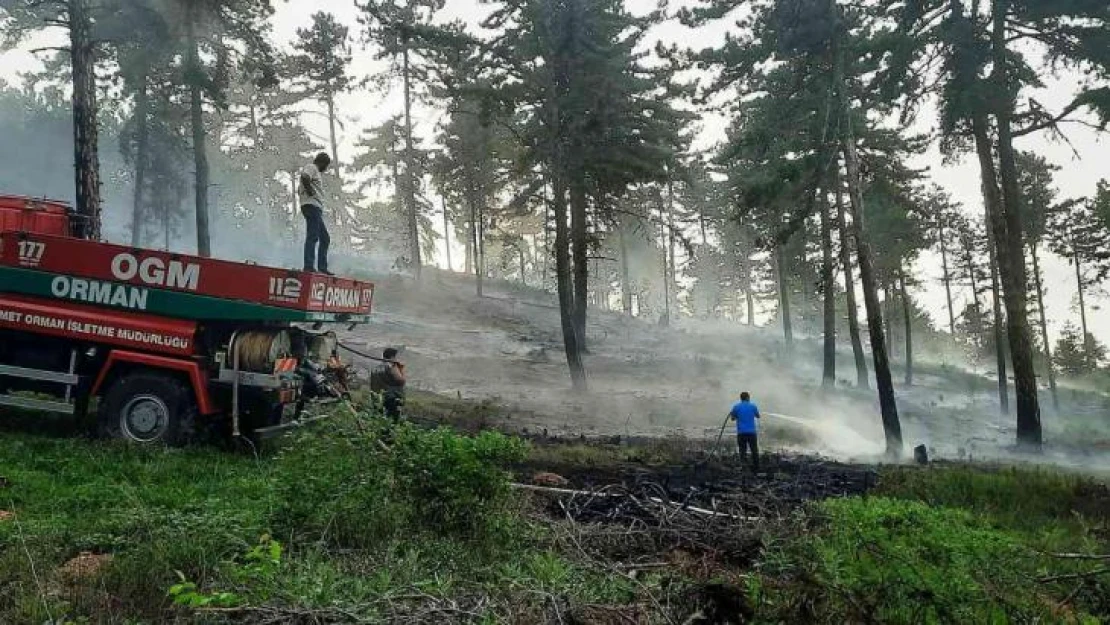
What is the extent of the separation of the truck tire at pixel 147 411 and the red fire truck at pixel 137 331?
13 millimetres

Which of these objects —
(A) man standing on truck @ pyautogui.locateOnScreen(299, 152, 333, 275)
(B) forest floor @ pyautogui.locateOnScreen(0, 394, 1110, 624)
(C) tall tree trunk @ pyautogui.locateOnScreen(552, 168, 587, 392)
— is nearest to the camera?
(B) forest floor @ pyautogui.locateOnScreen(0, 394, 1110, 624)

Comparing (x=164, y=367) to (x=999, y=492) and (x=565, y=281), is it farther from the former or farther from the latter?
(x=565, y=281)

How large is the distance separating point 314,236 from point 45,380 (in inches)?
152

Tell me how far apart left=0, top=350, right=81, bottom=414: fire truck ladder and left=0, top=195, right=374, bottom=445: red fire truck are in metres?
0.01

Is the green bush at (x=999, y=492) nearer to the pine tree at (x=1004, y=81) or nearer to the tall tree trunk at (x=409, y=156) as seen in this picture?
the pine tree at (x=1004, y=81)

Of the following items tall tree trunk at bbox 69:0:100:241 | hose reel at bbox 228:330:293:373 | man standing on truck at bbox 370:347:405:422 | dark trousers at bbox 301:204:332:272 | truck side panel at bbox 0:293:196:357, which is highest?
tall tree trunk at bbox 69:0:100:241

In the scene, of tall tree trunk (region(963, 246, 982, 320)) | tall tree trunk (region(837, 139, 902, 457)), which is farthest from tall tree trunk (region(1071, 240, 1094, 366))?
tall tree trunk (region(837, 139, 902, 457))

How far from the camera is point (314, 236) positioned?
1032 cm

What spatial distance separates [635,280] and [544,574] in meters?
72.0

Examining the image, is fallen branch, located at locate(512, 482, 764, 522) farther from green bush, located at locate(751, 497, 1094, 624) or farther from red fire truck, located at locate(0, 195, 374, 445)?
red fire truck, located at locate(0, 195, 374, 445)

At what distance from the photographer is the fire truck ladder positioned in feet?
28.7

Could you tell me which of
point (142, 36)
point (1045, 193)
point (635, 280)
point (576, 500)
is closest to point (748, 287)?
point (635, 280)

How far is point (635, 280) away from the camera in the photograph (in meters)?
76.1

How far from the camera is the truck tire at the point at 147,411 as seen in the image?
28.6 feet
